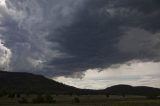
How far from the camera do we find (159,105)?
365 ft

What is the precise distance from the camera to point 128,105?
120000 millimetres

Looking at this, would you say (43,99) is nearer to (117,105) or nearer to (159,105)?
(117,105)

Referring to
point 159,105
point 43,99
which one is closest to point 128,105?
point 159,105

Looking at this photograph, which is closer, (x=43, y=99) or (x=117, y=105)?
(x=117, y=105)

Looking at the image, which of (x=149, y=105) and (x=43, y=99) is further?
(x=43, y=99)

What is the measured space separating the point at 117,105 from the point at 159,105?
48.8 feet

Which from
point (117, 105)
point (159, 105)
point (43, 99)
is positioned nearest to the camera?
point (159, 105)

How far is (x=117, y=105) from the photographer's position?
118750 millimetres

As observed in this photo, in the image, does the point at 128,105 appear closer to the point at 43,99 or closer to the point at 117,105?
the point at 117,105

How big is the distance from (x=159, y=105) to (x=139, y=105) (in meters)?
7.58

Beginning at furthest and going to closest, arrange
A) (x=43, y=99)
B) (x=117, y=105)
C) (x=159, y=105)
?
(x=43, y=99), (x=117, y=105), (x=159, y=105)

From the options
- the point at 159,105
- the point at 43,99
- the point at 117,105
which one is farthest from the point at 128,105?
the point at 43,99

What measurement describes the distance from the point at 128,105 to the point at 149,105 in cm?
777

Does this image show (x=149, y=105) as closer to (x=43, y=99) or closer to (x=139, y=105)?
(x=139, y=105)
